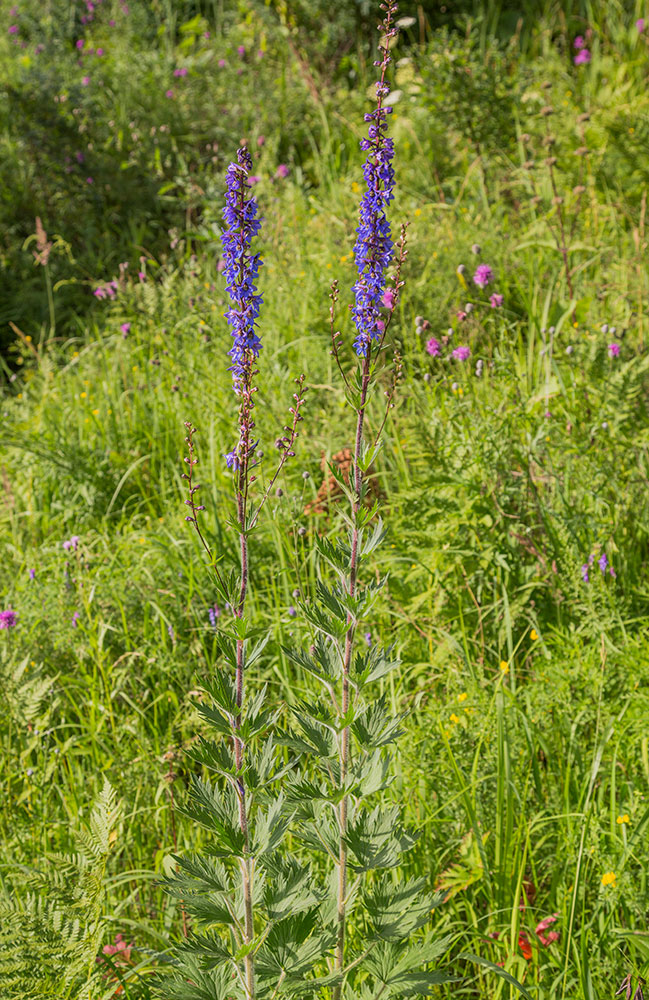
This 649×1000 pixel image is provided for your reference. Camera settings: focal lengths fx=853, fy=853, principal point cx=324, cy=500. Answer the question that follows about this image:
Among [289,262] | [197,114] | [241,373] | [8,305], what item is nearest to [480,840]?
[241,373]

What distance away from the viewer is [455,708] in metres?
2.03

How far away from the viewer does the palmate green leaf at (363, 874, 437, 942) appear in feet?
4.07

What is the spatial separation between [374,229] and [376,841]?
0.89m

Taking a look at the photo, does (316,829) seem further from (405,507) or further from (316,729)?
(405,507)

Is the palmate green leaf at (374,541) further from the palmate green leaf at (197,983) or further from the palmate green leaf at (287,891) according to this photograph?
the palmate green leaf at (197,983)

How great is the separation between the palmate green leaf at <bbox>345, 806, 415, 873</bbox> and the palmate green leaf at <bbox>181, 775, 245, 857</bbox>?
0.17 m

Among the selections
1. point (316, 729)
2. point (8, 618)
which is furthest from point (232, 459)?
point (8, 618)

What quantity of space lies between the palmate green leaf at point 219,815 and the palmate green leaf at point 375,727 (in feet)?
0.68

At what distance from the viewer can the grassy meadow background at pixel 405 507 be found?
5.92 ft

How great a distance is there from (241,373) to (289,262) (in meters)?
3.12

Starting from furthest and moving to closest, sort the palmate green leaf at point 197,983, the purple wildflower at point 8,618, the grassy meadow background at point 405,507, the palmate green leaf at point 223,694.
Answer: the purple wildflower at point 8,618
the grassy meadow background at point 405,507
the palmate green leaf at point 197,983
the palmate green leaf at point 223,694

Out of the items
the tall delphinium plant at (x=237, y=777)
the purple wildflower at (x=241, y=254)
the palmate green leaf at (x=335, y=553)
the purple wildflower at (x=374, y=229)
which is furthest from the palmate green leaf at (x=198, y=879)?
the purple wildflower at (x=374, y=229)

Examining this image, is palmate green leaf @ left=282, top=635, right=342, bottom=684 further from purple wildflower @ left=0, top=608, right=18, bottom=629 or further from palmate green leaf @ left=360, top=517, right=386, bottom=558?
purple wildflower @ left=0, top=608, right=18, bottom=629

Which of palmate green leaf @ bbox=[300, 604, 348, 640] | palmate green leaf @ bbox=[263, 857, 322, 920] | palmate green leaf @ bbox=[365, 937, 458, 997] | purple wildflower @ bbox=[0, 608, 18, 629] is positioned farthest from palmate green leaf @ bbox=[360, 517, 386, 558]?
purple wildflower @ bbox=[0, 608, 18, 629]
